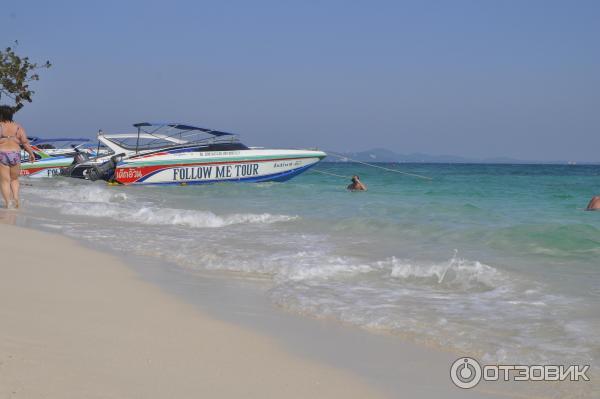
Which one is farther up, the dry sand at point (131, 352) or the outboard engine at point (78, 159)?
the outboard engine at point (78, 159)

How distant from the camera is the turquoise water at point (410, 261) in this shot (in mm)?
4602

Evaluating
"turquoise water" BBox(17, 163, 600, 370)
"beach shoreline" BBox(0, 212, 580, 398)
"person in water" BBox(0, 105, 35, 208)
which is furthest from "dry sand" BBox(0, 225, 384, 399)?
"person in water" BBox(0, 105, 35, 208)

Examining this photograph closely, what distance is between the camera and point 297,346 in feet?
13.1

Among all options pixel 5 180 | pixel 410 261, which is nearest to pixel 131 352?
pixel 410 261

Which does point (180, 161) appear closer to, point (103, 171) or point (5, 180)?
point (103, 171)

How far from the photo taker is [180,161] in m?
23.0

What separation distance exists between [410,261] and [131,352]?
14.5ft

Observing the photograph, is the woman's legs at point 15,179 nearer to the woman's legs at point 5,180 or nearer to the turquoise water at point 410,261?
the woman's legs at point 5,180

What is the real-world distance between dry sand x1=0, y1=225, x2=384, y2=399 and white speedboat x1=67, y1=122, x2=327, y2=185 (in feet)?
58.6

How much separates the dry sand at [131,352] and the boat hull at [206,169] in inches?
702

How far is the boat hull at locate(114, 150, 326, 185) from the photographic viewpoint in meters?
22.8

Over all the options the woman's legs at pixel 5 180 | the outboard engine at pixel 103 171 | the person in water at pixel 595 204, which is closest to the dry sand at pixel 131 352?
the woman's legs at pixel 5 180

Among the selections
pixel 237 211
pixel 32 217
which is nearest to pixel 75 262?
pixel 32 217

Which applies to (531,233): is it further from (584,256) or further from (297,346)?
(297,346)
